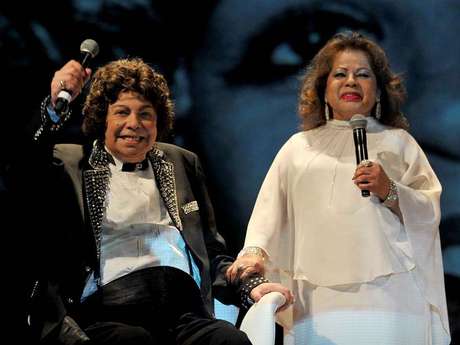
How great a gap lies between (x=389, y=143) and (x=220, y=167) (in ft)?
3.42

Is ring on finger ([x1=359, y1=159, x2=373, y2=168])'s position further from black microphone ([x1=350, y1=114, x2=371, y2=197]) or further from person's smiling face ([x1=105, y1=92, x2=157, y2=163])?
person's smiling face ([x1=105, y1=92, x2=157, y2=163])

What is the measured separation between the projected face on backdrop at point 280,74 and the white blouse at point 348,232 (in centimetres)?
80

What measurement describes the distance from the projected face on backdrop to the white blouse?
2.63 ft

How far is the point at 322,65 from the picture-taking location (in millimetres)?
2908

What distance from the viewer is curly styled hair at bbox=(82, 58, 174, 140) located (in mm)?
2779

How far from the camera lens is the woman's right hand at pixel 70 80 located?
7.74ft

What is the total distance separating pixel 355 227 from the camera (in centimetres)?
260

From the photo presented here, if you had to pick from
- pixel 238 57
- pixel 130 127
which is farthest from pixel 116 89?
pixel 238 57

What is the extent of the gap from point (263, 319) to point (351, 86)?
0.87 metres

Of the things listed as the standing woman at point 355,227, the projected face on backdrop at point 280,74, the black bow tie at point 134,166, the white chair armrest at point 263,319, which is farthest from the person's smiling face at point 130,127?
the projected face on backdrop at point 280,74

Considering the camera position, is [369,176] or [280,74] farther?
[280,74]

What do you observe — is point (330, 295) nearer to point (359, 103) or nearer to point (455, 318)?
point (359, 103)

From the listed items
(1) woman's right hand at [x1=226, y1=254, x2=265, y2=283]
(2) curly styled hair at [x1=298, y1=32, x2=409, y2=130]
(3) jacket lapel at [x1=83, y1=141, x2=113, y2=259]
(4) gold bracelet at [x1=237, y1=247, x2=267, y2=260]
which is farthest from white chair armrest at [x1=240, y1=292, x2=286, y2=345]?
(2) curly styled hair at [x1=298, y1=32, x2=409, y2=130]

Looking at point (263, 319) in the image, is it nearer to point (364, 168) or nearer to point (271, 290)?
point (271, 290)
